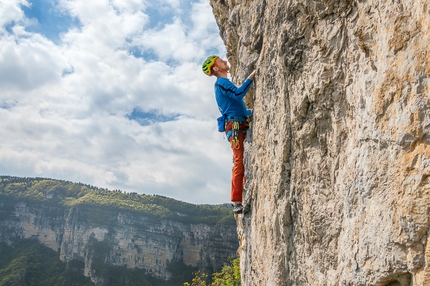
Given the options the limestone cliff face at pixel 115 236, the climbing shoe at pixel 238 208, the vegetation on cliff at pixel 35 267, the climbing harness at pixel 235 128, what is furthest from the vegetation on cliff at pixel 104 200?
the climbing harness at pixel 235 128

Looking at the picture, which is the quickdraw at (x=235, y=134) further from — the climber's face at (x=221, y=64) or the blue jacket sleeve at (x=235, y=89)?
the climber's face at (x=221, y=64)

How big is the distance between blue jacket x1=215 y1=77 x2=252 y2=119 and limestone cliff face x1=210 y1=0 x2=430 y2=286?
26 centimetres

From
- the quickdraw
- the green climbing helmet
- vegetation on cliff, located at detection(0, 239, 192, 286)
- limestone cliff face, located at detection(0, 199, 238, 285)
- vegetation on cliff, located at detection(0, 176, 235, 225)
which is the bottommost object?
vegetation on cliff, located at detection(0, 239, 192, 286)

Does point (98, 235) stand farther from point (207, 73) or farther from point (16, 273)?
point (207, 73)

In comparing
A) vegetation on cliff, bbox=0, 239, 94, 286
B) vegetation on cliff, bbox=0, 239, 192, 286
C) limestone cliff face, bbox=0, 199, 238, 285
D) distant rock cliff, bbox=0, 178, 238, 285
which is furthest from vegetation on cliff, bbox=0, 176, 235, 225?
vegetation on cliff, bbox=0, 239, 94, 286

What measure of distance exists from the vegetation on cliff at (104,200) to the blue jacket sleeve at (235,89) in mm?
98072

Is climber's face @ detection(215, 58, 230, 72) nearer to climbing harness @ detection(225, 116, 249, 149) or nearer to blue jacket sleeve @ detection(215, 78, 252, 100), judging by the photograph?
blue jacket sleeve @ detection(215, 78, 252, 100)

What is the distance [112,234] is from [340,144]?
109060 mm

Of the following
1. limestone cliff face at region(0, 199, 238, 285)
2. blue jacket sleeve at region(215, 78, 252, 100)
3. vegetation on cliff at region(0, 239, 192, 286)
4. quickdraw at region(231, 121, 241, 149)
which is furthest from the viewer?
limestone cliff face at region(0, 199, 238, 285)

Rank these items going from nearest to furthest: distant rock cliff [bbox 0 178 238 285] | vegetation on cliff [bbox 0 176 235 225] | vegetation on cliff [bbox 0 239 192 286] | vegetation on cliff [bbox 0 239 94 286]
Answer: vegetation on cliff [bbox 0 239 94 286]
vegetation on cliff [bbox 0 239 192 286]
distant rock cliff [bbox 0 178 238 285]
vegetation on cliff [bbox 0 176 235 225]

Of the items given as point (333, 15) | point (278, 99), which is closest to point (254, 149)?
point (278, 99)

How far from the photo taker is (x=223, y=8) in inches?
325

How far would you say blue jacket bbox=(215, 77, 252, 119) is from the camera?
5926 millimetres

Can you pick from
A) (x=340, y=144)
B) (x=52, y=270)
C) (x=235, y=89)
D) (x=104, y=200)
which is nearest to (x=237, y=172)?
(x=235, y=89)
